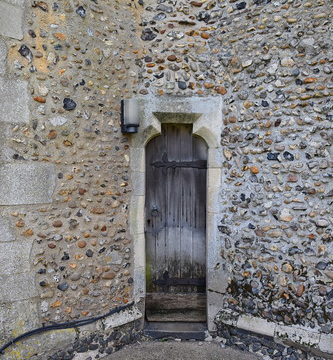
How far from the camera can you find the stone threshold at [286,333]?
9.59 ft

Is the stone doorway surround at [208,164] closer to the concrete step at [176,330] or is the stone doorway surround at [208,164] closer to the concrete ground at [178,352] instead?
the concrete step at [176,330]

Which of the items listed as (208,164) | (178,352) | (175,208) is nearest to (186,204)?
(175,208)

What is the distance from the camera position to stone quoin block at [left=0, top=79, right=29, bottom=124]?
2.72 m

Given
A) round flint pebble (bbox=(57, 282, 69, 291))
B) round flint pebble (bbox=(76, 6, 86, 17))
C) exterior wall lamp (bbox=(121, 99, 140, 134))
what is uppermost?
round flint pebble (bbox=(76, 6, 86, 17))

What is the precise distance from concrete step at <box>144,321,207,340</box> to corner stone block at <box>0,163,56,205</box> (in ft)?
5.98

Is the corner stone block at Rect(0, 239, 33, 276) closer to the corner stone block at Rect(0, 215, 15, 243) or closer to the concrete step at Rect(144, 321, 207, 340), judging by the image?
the corner stone block at Rect(0, 215, 15, 243)

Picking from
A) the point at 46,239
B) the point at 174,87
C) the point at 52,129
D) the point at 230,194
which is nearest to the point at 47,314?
the point at 46,239

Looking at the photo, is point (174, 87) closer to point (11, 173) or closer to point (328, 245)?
point (11, 173)

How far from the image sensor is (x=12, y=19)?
2756mm

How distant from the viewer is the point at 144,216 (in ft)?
12.0

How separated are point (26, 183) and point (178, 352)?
2.19 metres

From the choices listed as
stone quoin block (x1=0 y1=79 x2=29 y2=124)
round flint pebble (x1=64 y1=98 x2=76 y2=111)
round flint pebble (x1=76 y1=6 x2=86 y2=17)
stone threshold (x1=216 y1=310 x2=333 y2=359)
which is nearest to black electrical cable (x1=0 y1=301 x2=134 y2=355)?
stone threshold (x1=216 y1=310 x2=333 y2=359)

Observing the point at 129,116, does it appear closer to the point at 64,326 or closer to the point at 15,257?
the point at 15,257

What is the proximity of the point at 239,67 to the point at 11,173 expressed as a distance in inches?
94.1
